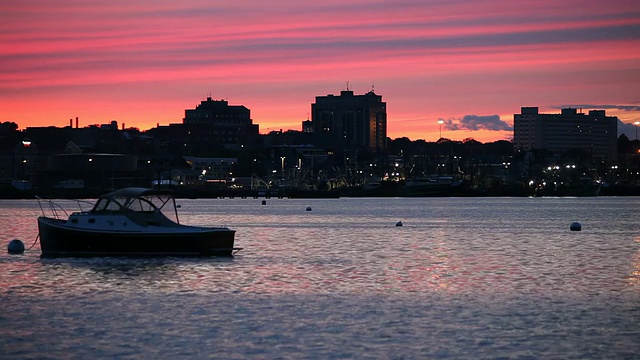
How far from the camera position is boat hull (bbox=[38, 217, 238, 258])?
2512 inches

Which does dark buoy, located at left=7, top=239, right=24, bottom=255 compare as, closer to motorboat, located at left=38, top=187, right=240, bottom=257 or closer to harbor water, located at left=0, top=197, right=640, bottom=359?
harbor water, located at left=0, top=197, right=640, bottom=359

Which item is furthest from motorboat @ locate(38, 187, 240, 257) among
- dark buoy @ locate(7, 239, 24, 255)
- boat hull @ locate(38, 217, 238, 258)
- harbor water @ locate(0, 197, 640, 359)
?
dark buoy @ locate(7, 239, 24, 255)

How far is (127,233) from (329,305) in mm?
21241

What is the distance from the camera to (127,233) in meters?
63.8

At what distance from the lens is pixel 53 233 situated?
6594 centimetres

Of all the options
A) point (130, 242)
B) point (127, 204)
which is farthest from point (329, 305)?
point (127, 204)

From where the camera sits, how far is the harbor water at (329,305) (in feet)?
116

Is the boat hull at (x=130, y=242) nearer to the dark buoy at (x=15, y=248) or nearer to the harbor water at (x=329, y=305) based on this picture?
the harbor water at (x=329, y=305)

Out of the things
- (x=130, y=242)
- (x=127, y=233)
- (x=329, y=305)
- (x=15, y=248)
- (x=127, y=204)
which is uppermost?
(x=127, y=204)

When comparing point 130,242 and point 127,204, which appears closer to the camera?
point 130,242

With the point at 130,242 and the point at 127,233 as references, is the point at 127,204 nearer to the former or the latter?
the point at 127,233

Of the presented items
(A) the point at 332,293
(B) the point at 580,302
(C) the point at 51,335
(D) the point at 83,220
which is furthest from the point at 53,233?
(B) the point at 580,302

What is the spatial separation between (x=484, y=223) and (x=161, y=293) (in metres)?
88.9

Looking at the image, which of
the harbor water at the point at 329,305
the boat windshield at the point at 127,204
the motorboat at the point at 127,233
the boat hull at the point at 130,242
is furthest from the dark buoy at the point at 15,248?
the boat windshield at the point at 127,204
